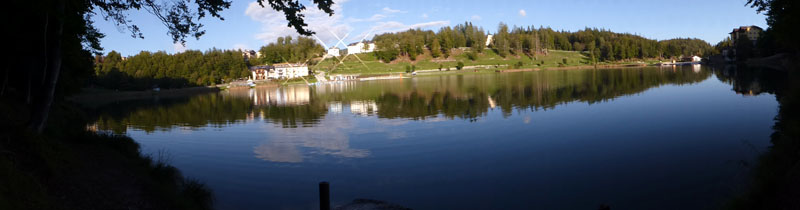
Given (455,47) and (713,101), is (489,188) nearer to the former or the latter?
→ (713,101)

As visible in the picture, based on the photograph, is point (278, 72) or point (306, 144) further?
point (278, 72)

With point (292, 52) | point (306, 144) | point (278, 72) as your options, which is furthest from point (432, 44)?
point (306, 144)

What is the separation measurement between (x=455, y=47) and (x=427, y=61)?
68.1ft

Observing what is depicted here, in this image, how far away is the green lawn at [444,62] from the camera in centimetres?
12025

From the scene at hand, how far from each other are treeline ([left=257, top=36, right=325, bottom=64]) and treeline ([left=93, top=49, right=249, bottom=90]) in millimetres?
25510

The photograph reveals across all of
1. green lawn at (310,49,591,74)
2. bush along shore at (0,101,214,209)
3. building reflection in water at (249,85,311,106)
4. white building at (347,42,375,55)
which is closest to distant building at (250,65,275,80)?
green lawn at (310,49,591,74)

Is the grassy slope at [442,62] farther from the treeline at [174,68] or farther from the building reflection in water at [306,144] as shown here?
the building reflection in water at [306,144]

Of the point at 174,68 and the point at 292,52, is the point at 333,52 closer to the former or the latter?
the point at 292,52

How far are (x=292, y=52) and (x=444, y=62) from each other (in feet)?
162

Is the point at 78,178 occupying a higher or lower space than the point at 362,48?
lower

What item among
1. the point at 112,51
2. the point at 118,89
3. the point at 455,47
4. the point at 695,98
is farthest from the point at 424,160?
the point at 455,47

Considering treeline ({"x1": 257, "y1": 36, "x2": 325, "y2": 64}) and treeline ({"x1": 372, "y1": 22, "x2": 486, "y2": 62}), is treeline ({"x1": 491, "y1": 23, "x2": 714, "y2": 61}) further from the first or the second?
treeline ({"x1": 257, "y1": 36, "x2": 325, "y2": 64})

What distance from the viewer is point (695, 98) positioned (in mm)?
26891

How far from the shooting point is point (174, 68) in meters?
103
